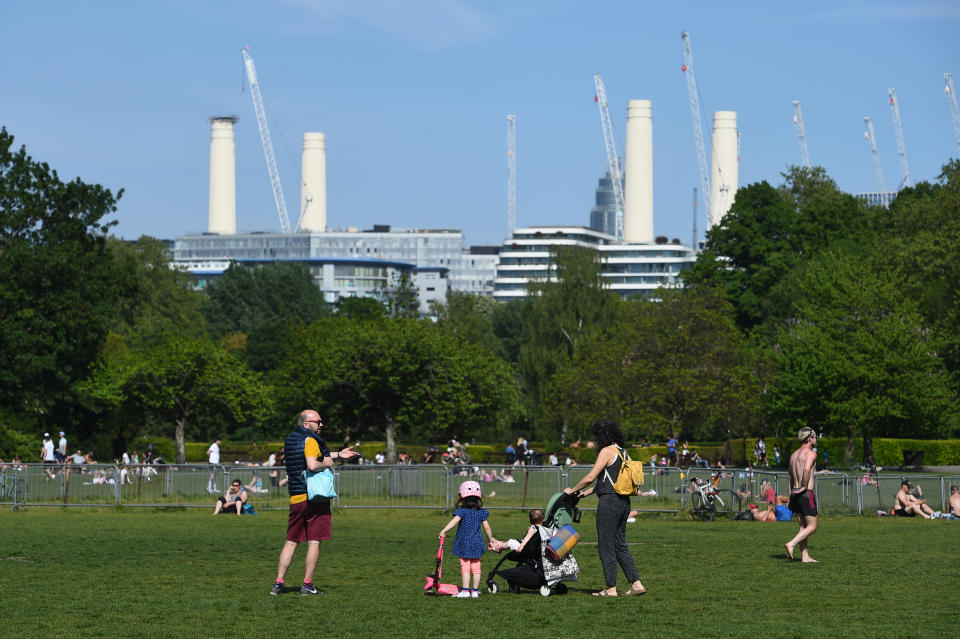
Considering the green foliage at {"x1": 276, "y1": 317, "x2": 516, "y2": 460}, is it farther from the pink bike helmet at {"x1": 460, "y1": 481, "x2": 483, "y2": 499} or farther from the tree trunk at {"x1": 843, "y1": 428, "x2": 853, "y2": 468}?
the pink bike helmet at {"x1": 460, "y1": 481, "x2": 483, "y2": 499}

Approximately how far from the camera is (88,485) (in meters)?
33.5

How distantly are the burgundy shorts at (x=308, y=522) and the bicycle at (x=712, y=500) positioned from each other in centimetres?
1745

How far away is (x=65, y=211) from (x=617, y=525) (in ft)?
178

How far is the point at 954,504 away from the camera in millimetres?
30828

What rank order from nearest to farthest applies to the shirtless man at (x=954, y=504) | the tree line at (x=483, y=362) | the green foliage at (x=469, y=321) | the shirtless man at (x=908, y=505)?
the shirtless man at (x=954, y=504), the shirtless man at (x=908, y=505), the tree line at (x=483, y=362), the green foliage at (x=469, y=321)

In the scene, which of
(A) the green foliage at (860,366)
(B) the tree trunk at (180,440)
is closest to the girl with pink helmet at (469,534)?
(A) the green foliage at (860,366)

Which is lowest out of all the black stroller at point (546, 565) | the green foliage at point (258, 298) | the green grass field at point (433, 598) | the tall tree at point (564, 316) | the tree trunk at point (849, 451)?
the green grass field at point (433, 598)

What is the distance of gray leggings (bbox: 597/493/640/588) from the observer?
14.3m

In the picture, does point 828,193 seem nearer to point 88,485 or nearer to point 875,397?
point 875,397

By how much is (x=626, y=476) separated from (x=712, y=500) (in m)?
16.7

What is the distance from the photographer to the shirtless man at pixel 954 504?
3072 centimetres

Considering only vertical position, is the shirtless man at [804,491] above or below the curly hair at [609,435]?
below

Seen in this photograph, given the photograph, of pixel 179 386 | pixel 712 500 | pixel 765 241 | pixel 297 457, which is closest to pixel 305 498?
pixel 297 457

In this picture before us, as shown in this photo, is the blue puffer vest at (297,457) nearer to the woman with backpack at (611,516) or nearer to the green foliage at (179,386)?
the woman with backpack at (611,516)
